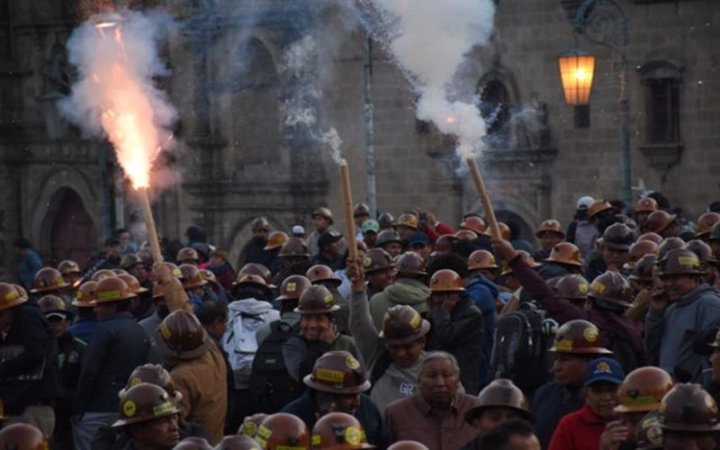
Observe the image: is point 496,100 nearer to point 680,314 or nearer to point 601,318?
point 601,318

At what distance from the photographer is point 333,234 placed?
16.6 metres

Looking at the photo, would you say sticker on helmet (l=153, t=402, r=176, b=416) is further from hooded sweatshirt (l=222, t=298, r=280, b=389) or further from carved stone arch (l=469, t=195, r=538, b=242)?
carved stone arch (l=469, t=195, r=538, b=242)

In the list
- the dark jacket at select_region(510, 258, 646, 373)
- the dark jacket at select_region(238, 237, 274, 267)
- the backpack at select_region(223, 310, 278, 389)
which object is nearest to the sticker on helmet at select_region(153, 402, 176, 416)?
the dark jacket at select_region(510, 258, 646, 373)

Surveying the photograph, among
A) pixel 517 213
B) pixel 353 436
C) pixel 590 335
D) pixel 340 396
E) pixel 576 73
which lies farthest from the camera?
pixel 517 213

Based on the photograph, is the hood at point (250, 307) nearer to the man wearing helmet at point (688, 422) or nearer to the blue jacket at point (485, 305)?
the blue jacket at point (485, 305)

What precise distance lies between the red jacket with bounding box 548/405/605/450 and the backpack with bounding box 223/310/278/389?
12.7ft

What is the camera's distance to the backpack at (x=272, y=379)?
38.3ft

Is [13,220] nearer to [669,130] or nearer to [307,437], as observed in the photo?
[669,130]

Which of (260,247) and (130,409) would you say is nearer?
(130,409)

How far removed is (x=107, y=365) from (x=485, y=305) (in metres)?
2.82

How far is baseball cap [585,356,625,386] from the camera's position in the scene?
909 cm

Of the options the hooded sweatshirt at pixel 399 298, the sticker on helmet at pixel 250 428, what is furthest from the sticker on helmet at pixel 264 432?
the hooded sweatshirt at pixel 399 298

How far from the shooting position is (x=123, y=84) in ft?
65.0

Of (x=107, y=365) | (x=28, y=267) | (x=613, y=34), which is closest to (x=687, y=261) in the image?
(x=107, y=365)
